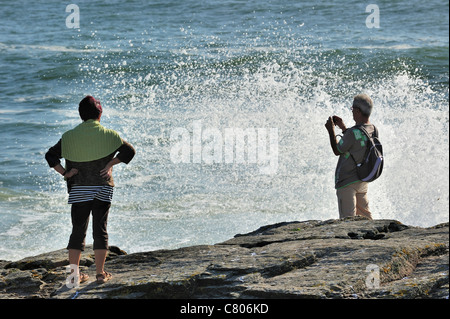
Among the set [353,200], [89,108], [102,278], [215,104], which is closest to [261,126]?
[215,104]

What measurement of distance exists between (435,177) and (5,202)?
719 cm

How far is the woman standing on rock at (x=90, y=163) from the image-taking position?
5.37 meters

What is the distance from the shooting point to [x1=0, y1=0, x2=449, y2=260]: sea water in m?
10.9

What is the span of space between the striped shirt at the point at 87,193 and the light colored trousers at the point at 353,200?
8.64 feet

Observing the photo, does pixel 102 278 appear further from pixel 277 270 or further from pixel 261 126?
pixel 261 126

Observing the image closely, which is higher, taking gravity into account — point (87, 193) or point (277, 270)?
point (87, 193)

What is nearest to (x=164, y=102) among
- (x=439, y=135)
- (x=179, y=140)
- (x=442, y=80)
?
(x=179, y=140)

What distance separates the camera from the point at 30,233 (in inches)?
390

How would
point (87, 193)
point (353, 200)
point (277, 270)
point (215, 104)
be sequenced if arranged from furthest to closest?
point (215, 104) < point (353, 200) < point (87, 193) < point (277, 270)

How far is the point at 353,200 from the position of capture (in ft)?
23.7

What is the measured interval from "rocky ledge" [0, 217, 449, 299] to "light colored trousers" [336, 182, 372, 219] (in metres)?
0.64

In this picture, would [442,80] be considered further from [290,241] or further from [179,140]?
[290,241]

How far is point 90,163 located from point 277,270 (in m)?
1.58
